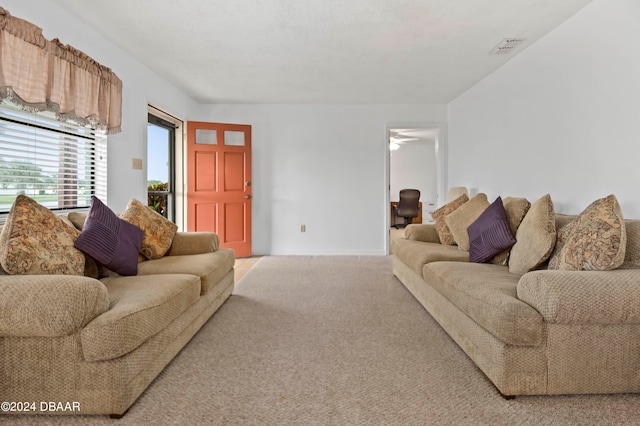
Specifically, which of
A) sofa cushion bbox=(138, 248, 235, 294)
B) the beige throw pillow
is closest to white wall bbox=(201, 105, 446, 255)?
the beige throw pillow

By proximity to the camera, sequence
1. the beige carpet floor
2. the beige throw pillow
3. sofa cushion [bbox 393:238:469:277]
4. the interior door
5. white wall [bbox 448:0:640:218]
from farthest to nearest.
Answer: the interior door < the beige throw pillow < sofa cushion [bbox 393:238:469:277] < white wall [bbox 448:0:640:218] < the beige carpet floor

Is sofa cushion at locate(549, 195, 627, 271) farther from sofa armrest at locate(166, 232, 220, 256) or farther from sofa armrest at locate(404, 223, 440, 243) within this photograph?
sofa armrest at locate(166, 232, 220, 256)

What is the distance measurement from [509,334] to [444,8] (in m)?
2.34

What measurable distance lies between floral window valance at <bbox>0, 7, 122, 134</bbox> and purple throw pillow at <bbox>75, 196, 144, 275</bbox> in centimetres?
80

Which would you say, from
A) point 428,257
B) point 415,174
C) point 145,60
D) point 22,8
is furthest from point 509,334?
point 415,174

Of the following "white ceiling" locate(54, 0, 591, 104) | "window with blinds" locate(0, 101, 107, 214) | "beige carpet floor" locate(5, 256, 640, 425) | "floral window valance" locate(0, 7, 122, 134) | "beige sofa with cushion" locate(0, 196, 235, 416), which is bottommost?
"beige carpet floor" locate(5, 256, 640, 425)

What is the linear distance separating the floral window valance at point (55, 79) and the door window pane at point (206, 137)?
2.13 m

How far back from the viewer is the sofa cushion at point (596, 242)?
1765mm

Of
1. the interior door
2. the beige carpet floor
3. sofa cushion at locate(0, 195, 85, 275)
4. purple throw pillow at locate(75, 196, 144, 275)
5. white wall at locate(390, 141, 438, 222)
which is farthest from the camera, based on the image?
white wall at locate(390, 141, 438, 222)

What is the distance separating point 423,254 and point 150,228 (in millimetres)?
2152

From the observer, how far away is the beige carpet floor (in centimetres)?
150

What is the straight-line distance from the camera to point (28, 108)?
2.34 metres

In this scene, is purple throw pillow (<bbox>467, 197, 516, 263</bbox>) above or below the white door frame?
below

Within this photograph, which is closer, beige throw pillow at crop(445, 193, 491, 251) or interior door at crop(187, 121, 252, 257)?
beige throw pillow at crop(445, 193, 491, 251)
